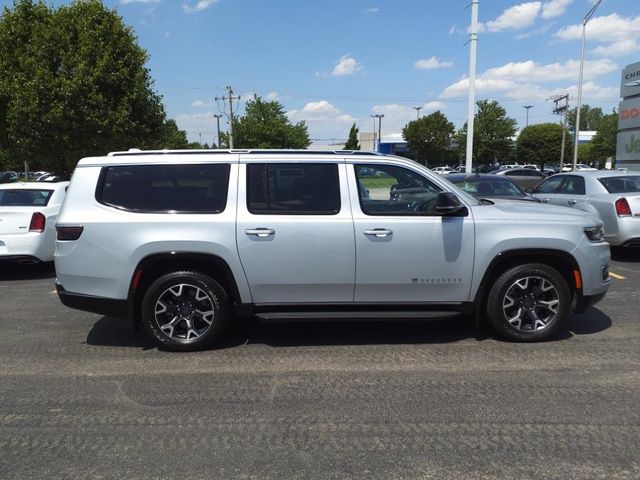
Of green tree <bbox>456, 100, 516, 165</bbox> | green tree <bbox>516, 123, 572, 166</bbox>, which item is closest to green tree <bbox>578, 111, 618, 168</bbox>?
green tree <bbox>516, 123, 572, 166</bbox>

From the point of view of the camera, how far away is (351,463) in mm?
3125

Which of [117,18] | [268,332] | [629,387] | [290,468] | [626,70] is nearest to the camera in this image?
[290,468]

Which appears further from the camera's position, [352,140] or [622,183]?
[352,140]

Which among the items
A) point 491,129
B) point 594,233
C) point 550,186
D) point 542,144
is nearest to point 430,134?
point 491,129

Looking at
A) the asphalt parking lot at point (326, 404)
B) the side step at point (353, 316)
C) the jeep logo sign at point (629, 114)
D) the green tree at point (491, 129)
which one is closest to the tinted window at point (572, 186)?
the asphalt parking lot at point (326, 404)

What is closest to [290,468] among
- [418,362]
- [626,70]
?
[418,362]

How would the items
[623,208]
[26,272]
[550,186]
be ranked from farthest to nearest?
[550,186] < [26,272] < [623,208]

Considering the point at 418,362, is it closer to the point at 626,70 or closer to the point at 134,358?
the point at 134,358

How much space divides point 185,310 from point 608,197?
25.3 feet

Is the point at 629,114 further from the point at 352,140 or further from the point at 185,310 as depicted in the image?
the point at 352,140

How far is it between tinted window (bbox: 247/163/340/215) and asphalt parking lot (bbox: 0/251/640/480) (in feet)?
4.45

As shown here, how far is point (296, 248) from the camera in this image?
479 centimetres

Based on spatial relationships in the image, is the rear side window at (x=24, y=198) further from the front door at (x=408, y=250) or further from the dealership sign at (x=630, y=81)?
the dealership sign at (x=630, y=81)

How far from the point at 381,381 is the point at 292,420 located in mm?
925
